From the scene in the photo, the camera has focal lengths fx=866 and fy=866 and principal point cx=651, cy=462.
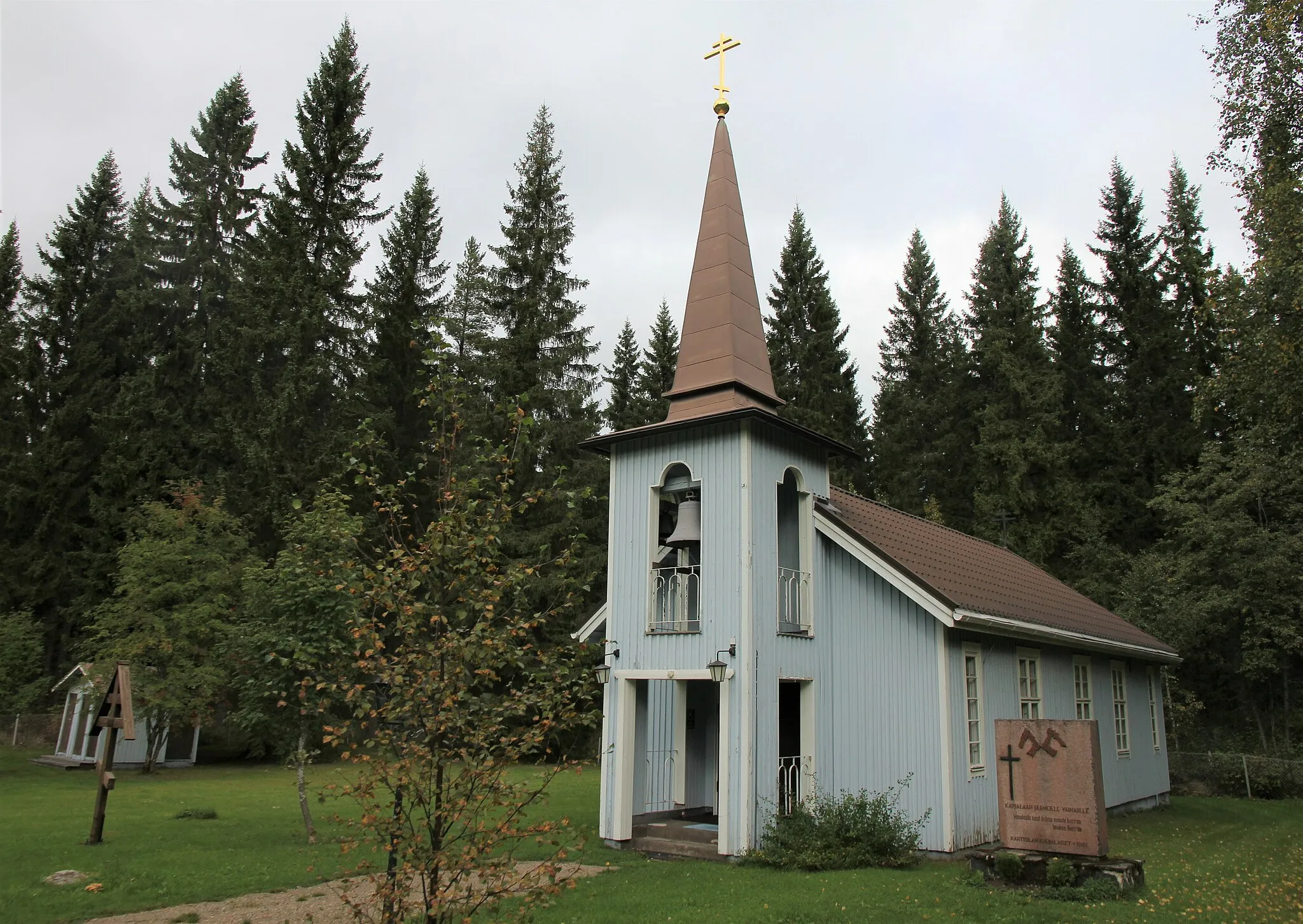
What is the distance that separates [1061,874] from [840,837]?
103 inches

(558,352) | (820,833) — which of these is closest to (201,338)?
(558,352)

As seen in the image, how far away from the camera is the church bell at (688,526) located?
12.2 metres

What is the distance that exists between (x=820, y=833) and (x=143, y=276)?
3595cm

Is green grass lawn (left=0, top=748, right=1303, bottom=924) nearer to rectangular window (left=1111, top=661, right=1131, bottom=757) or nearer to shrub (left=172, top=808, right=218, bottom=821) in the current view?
shrub (left=172, top=808, right=218, bottom=821)

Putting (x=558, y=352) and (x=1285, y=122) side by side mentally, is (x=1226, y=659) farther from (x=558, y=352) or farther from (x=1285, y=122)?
(x=558, y=352)

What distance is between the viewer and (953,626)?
36.9ft

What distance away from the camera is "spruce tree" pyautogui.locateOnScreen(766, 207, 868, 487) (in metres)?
35.5

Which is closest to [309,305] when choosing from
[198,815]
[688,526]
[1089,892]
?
[198,815]

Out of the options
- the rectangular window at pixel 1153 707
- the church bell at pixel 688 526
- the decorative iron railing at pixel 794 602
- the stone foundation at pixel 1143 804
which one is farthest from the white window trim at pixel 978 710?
the rectangular window at pixel 1153 707

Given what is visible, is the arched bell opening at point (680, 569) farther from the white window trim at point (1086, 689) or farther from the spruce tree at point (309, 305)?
the spruce tree at point (309, 305)

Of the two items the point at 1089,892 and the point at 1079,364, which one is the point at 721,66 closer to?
the point at 1089,892

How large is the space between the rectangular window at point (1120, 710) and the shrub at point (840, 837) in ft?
25.9

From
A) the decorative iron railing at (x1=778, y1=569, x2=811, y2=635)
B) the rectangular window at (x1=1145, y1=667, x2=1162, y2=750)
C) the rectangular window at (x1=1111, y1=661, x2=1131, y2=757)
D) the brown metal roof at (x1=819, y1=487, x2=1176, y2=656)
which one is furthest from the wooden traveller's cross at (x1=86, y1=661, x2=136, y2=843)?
the rectangular window at (x1=1145, y1=667, x2=1162, y2=750)

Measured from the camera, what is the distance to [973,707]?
1215cm
